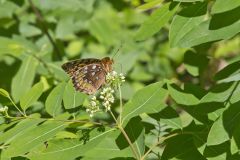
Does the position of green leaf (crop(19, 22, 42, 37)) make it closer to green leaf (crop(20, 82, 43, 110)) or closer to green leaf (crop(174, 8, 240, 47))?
green leaf (crop(20, 82, 43, 110))

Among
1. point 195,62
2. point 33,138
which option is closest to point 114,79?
point 33,138

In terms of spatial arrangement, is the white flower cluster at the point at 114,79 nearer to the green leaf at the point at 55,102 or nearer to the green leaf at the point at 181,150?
the green leaf at the point at 55,102

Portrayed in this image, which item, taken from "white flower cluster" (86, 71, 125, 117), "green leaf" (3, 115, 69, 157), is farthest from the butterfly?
"green leaf" (3, 115, 69, 157)

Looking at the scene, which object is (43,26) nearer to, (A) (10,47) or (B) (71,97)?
(A) (10,47)

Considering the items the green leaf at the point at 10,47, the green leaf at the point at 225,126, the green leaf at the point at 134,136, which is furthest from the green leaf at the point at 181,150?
the green leaf at the point at 10,47

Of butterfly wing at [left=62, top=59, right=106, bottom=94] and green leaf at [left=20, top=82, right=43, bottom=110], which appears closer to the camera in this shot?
green leaf at [left=20, top=82, right=43, bottom=110]

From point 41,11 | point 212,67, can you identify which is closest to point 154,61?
point 212,67
